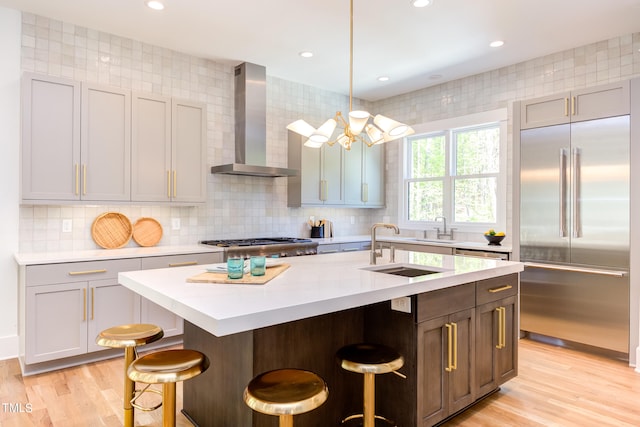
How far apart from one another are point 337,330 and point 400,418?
22.2 inches

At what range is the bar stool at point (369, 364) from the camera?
1841 millimetres

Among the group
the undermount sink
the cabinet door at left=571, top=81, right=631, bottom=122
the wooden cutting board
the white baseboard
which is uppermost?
the cabinet door at left=571, top=81, right=631, bottom=122

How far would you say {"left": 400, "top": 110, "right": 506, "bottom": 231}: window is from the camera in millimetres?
4844

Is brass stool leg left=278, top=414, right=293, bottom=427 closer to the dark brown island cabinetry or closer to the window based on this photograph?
the dark brown island cabinetry

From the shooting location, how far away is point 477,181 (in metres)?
5.04

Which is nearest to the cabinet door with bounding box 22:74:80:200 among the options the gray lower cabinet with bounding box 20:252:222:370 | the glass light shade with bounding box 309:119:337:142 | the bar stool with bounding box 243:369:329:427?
the gray lower cabinet with bounding box 20:252:222:370

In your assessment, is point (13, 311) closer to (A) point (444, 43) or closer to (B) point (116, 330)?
(B) point (116, 330)

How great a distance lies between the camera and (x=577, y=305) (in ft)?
11.8

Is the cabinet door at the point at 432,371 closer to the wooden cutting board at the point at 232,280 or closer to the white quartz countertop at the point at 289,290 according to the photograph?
the white quartz countertop at the point at 289,290

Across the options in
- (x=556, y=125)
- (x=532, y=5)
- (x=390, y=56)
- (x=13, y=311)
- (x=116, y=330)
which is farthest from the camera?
(x=390, y=56)

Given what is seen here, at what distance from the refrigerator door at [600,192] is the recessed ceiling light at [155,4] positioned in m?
3.67

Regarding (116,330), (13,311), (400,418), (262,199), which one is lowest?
(400,418)

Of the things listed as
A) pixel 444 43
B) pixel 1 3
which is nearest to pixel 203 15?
pixel 1 3

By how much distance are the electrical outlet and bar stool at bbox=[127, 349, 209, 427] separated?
3.27 feet
